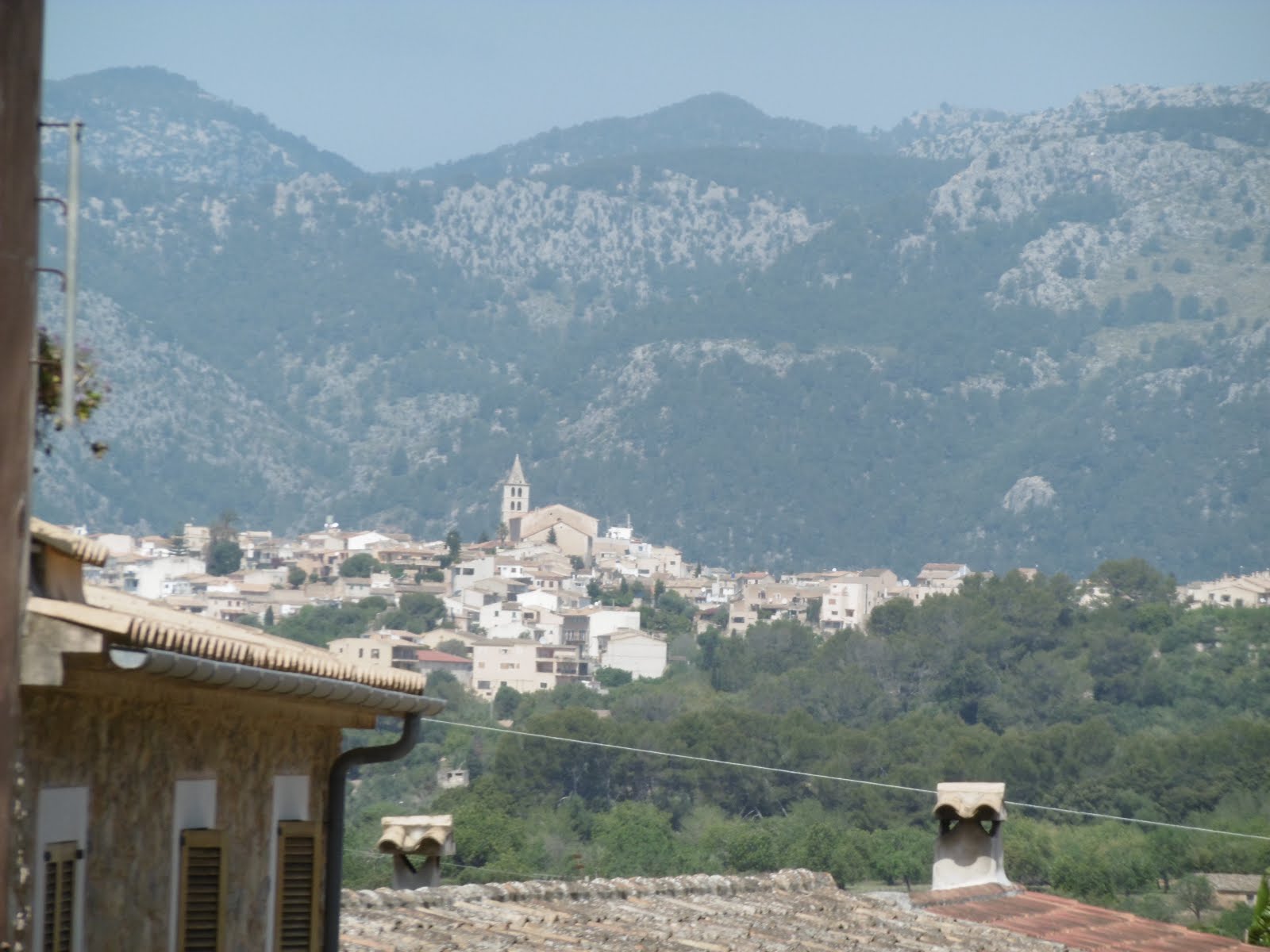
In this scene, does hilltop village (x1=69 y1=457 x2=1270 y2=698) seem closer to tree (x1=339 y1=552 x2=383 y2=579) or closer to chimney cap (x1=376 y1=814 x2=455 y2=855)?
tree (x1=339 y1=552 x2=383 y2=579)

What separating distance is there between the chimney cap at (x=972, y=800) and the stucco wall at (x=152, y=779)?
7069 millimetres

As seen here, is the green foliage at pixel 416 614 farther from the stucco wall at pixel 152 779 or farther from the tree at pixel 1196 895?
the stucco wall at pixel 152 779

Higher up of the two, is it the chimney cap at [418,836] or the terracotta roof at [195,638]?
the terracotta roof at [195,638]

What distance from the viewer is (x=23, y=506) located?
3609mm

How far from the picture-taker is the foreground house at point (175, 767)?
14.0 ft

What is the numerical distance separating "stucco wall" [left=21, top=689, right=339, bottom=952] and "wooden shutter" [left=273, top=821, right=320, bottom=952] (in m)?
0.09

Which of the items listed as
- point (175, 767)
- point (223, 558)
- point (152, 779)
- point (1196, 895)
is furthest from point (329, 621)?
point (152, 779)

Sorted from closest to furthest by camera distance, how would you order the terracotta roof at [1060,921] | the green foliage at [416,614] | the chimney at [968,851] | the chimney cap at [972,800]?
the terracotta roof at [1060,921], the chimney cap at [972,800], the chimney at [968,851], the green foliage at [416,614]

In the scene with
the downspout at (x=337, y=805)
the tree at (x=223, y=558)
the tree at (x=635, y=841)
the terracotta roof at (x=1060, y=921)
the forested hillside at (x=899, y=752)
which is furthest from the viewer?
the tree at (x=223, y=558)

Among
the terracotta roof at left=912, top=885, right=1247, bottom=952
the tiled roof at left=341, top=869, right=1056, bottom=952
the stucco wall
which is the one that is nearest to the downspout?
the stucco wall

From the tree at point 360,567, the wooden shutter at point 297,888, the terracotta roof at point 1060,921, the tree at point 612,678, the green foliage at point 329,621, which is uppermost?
the wooden shutter at point 297,888

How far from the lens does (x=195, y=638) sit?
4578 millimetres

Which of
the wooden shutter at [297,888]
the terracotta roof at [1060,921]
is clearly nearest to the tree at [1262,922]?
the terracotta roof at [1060,921]

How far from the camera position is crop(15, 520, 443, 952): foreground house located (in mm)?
4254
